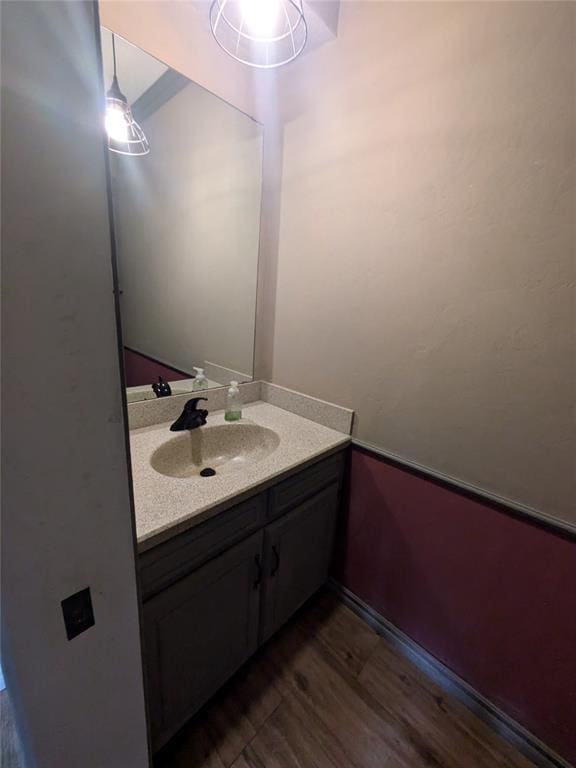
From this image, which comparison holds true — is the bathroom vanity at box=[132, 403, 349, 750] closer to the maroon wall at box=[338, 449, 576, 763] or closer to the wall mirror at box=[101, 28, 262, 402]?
the maroon wall at box=[338, 449, 576, 763]

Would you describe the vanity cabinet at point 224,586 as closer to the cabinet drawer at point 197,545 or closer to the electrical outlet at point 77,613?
the cabinet drawer at point 197,545

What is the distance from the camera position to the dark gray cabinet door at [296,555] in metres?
1.15

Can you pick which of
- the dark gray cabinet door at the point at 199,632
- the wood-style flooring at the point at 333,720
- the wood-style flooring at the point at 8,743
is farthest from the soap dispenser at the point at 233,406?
the wood-style flooring at the point at 8,743

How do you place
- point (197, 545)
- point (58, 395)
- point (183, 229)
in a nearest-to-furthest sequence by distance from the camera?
point (58, 395) < point (197, 545) < point (183, 229)

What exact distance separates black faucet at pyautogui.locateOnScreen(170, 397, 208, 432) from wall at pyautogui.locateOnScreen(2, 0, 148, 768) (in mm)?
668

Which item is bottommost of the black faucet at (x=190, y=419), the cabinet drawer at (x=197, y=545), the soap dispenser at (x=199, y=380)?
the cabinet drawer at (x=197, y=545)

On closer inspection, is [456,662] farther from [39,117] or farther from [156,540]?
[39,117]

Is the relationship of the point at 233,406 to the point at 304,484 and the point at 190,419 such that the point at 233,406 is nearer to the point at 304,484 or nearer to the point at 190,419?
the point at 190,419

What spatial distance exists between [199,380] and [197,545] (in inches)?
30.1

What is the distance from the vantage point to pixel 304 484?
119 cm

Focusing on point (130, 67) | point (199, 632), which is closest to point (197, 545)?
point (199, 632)

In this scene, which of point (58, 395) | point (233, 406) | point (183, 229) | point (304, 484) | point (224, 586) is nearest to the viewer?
point (58, 395)

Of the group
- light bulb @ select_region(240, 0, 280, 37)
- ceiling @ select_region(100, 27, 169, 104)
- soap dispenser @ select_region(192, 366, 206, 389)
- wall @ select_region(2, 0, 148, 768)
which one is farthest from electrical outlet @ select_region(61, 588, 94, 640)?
light bulb @ select_region(240, 0, 280, 37)

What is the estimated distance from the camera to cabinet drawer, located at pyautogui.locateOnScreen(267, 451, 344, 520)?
1092 mm
